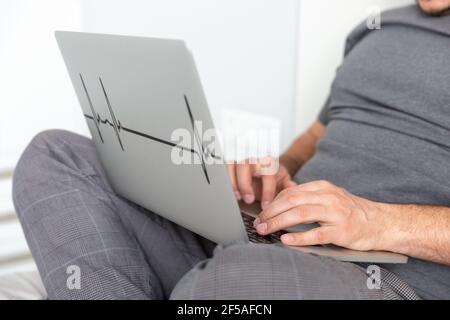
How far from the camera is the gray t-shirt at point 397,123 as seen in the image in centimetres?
91

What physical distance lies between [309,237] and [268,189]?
0.23 m

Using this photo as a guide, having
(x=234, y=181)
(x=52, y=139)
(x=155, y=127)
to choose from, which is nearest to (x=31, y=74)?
(x=52, y=139)

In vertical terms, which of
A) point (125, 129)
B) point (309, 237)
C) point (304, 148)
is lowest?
point (304, 148)

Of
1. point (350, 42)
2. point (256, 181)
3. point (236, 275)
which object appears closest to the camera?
point (236, 275)

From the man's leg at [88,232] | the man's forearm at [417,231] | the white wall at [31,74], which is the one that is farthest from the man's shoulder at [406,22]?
the white wall at [31,74]

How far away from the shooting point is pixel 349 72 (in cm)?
114

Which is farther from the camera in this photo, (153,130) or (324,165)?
(324,165)

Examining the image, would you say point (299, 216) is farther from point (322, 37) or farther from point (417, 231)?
point (322, 37)

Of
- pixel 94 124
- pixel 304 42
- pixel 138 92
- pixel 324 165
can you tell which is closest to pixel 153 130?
pixel 138 92

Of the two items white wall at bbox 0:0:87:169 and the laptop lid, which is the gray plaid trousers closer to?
the laptop lid

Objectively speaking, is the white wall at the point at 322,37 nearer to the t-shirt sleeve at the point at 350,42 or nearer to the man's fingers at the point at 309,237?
the t-shirt sleeve at the point at 350,42

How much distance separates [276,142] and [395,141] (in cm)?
82

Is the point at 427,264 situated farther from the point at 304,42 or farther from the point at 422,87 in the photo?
the point at 304,42

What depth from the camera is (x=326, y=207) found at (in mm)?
729
